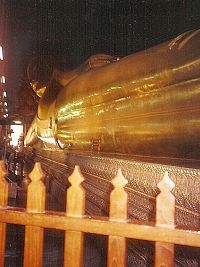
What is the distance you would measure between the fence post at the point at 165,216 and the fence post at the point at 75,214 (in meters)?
0.30

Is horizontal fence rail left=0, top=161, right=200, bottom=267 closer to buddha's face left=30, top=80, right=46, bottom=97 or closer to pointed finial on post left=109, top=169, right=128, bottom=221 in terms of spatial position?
pointed finial on post left=109, top=169, right=128, bottom=221

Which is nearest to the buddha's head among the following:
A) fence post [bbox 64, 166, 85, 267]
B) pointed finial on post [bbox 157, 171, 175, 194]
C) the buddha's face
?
the buddha's face

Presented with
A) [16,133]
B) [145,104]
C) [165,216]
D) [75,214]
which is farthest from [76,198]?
[16,133]

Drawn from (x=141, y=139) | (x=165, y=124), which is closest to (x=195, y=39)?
(x=165, y=124)

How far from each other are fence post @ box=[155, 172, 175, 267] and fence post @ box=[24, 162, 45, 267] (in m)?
0.47

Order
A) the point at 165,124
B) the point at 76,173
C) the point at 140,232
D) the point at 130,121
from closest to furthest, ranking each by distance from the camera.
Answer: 1. the point at 140,232
2. the point at 76,173
3. the point at 165,124
4. the point at 130,121

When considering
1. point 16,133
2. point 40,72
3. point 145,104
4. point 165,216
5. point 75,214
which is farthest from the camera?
point 16,133

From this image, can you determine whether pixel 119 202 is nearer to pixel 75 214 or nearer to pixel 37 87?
pixel 75 214

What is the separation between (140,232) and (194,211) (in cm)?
45

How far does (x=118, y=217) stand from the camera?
122 cm

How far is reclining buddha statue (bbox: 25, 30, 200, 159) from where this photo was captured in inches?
82.2

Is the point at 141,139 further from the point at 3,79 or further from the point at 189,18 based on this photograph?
the point at 3,79

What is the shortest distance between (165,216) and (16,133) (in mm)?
12240

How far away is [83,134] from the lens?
12.0 feet
